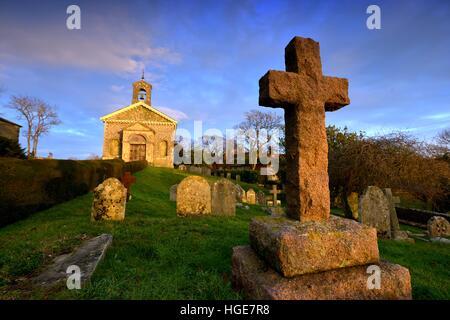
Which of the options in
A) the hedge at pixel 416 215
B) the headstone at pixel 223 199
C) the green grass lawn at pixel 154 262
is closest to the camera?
the green grass lawn at pixel 154 262

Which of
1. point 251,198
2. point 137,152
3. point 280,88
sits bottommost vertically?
point 251,198

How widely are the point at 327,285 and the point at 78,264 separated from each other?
112 inches

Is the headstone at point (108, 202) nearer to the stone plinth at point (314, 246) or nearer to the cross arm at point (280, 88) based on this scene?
the stone plinth at point (314, 246)

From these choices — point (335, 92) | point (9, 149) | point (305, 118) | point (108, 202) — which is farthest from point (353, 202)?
point (9, 149)

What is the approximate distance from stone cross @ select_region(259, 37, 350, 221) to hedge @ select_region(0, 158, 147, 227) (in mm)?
8782

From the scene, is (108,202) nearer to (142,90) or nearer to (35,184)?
(35,184)

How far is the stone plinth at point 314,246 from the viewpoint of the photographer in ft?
6.38

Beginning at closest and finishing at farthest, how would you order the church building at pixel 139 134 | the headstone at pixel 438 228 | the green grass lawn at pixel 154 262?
1. the green grass lawn at pixel 154 262
2. the headstone at pixel 438 228
3. the church building at pixel 139 134

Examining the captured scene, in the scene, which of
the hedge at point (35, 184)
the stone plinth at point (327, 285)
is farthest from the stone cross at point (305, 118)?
the hedge at point (35, 184)

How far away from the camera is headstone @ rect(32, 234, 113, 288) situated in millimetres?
2477

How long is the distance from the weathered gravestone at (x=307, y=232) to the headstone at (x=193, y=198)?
4.85 m

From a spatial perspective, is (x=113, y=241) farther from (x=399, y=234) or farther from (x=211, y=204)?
(x=399, y=234)

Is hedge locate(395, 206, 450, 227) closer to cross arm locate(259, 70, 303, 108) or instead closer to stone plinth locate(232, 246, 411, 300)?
stone plinth locate(232, 246, 411, 300)

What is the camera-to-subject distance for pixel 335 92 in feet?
9.06
